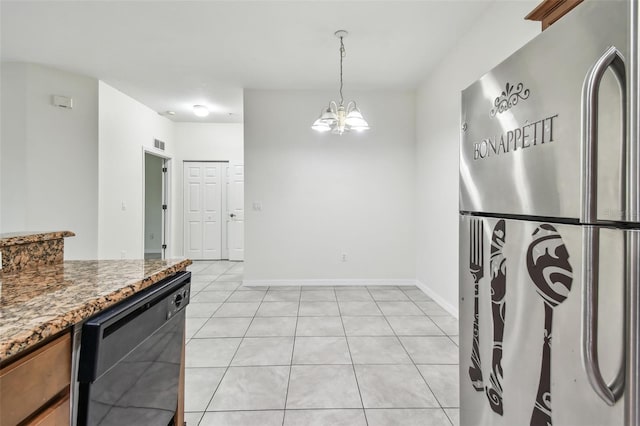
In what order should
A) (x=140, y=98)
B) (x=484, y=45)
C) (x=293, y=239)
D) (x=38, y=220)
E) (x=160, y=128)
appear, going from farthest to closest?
1. (x=160, y=128)
2. (x=140, y=98)
3. (x=293, y=239)
4. (x=38, y=220)
5. (x=484, y=45)

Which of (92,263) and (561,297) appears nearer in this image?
(561,297)

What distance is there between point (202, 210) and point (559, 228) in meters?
6.31

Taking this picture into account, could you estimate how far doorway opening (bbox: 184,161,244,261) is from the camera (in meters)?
6.21

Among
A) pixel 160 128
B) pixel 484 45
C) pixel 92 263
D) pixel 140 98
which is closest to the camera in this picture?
pixel 92 263

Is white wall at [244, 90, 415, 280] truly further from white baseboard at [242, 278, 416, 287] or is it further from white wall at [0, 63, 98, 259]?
white wall at [0, 63, 98, 259]

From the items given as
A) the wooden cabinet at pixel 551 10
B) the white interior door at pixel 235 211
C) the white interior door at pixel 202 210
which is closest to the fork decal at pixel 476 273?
the wooden cabinet at pixel 551 10

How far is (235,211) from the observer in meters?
6.29

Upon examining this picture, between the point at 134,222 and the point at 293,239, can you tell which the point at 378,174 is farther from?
the point at 134,222

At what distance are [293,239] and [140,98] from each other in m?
3.28

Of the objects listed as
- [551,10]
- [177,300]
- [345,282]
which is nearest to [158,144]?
[345,282]

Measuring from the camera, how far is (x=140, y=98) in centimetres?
468

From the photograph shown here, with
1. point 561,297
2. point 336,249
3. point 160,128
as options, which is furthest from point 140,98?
point 561,297

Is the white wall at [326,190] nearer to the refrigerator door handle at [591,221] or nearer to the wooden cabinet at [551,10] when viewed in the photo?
the wooden cabinet at [551,10]

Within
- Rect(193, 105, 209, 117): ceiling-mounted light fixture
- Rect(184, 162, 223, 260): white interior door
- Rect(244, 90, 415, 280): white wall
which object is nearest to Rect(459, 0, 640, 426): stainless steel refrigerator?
Rect(244, 90, 415, 280): white wall
